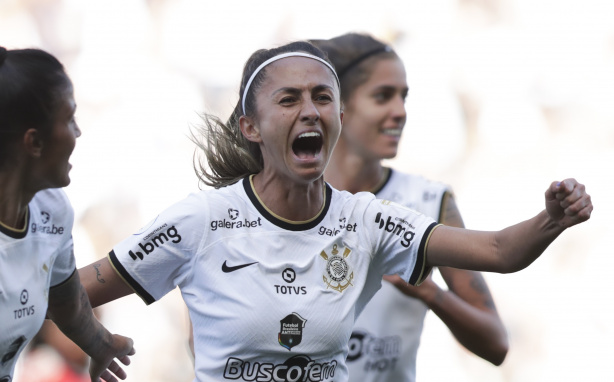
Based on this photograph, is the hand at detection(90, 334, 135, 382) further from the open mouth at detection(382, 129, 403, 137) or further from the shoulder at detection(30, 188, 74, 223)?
the open mouth at detection(382, 129, 403, 137)

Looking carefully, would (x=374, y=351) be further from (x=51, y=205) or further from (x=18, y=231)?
(x=18, y=231)

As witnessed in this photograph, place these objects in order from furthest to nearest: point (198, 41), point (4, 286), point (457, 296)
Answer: point (198, 41), point (457, 296), point (4, 286)

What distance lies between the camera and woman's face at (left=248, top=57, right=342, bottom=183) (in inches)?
129

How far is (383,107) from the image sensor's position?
4.57 meters

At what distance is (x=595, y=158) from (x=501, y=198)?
812 millimetres

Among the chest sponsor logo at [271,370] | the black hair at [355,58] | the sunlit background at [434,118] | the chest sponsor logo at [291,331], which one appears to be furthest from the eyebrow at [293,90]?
the sunlit background at [434,118]

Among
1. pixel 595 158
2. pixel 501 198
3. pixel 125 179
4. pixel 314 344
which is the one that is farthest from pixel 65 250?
pixel 595 158

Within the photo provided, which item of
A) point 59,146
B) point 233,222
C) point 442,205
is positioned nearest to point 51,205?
point 59,146

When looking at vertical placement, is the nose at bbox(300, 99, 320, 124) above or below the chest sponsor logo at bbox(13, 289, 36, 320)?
above

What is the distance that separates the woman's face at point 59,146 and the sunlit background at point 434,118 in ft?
15.1

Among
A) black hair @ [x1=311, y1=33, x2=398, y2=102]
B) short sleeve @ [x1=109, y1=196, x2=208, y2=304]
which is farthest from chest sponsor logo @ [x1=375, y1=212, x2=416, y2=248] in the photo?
black hair @ [x1=311, y1=33, x2=398, y2=102]

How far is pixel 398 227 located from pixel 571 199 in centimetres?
66

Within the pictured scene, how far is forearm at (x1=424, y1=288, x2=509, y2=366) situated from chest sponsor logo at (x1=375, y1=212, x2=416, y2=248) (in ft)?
2.42

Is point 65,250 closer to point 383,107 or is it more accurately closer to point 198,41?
point 383,107
